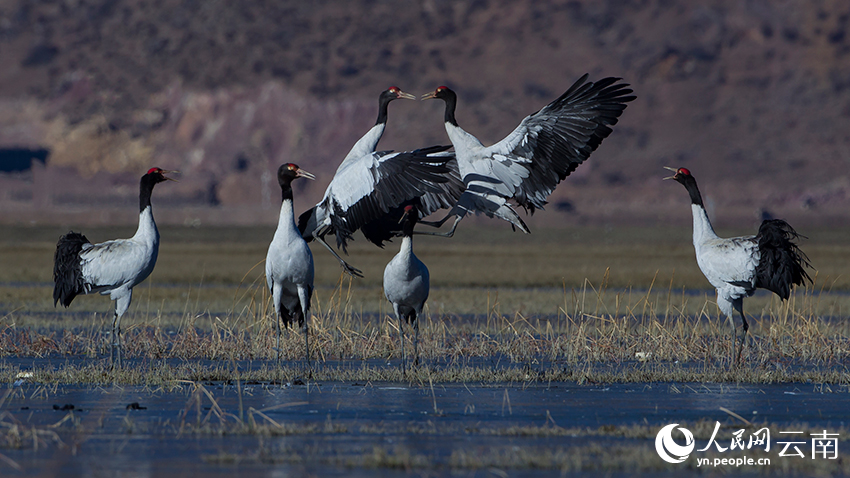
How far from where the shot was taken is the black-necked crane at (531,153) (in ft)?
49.1

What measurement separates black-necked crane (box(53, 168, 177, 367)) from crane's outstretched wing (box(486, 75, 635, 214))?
443cm

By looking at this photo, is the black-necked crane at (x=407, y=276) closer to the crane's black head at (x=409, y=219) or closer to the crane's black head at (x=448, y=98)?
the crane's black head at (x=409, y=219)

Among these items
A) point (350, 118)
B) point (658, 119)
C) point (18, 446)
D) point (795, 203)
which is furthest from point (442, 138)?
point (18, 446)

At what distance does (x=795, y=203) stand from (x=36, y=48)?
75824 mm

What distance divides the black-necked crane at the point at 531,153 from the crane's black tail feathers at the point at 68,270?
4587mm

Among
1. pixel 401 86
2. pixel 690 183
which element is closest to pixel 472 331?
pixel 690 183

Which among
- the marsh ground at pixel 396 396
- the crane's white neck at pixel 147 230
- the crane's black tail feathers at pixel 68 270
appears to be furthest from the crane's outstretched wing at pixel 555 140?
the crane's black tail feathers at pixel 68 270

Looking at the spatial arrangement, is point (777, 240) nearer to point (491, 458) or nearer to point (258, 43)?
point (491, 458)

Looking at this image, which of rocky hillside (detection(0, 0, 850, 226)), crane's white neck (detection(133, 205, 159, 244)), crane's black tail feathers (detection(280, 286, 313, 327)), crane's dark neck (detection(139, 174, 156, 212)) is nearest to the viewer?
crane's white neck (detection(133, 205, 159, 244))

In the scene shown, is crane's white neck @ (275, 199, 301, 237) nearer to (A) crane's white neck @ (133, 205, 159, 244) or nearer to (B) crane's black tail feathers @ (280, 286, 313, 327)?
(B) crane's black tail feathers @ (280, 286, 313, 327)

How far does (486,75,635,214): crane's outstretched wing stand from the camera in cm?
1504

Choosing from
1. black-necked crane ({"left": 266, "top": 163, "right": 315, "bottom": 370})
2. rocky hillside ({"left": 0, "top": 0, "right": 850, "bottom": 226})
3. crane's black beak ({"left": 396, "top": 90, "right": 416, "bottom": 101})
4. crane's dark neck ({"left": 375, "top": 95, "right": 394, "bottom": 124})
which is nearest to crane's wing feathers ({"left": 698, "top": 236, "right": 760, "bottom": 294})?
crane's black beak ({"left": 396, "top": 90, "right": 416, "bottom": 101})

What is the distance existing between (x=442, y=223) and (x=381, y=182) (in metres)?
1.15

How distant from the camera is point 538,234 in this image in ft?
254
